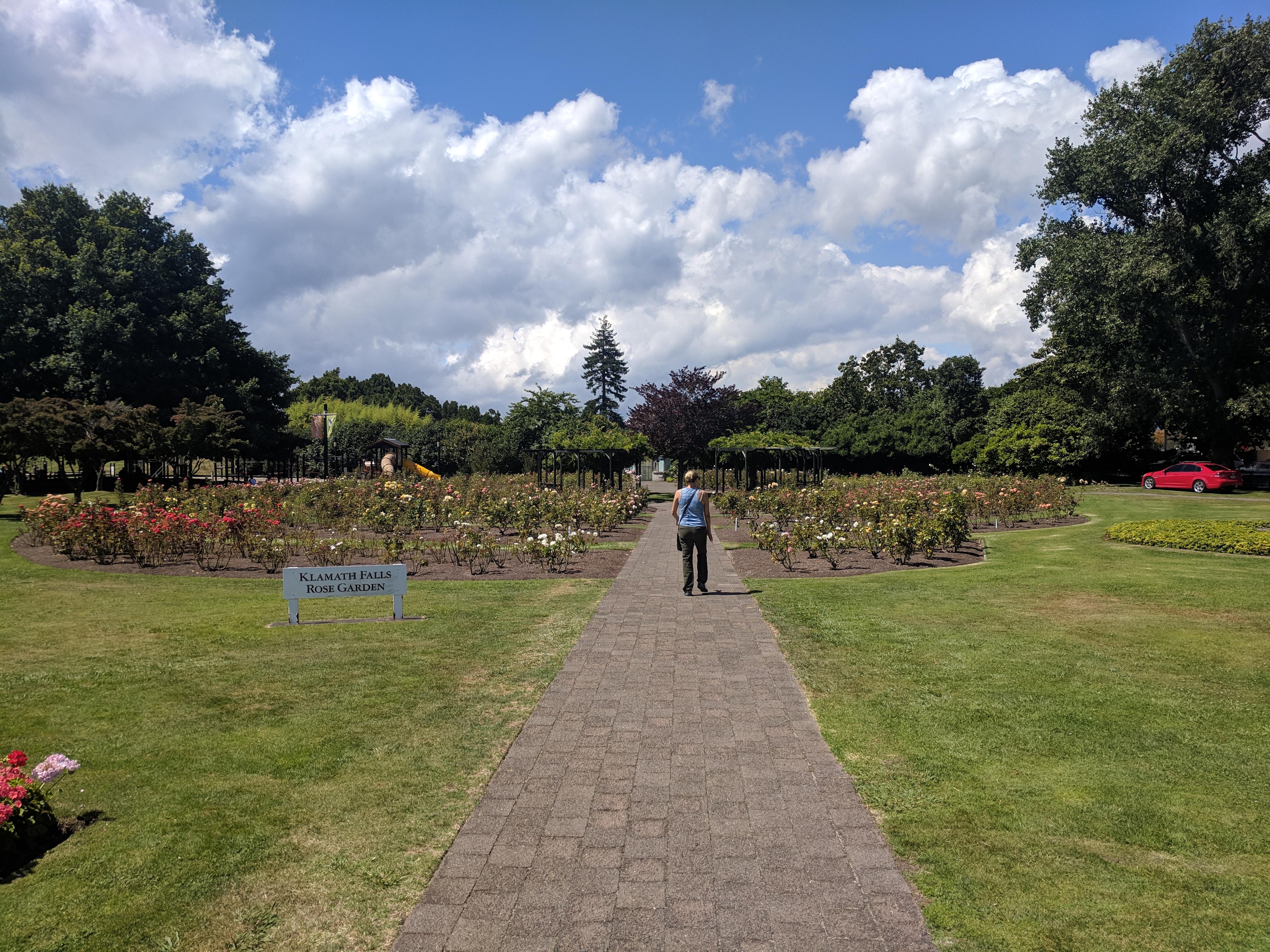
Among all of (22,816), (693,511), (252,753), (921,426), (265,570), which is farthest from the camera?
(921,426)

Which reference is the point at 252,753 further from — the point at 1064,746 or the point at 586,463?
the point at 586,463

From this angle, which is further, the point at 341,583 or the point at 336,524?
the point at 336,524

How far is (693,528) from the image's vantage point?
10.1 metres

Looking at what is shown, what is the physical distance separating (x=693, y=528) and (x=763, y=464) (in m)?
23.2

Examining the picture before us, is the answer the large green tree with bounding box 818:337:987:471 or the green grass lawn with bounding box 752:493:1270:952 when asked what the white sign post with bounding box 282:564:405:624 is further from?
the large green tree with bounding box 818:337:987:471

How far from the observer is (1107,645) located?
700 cm

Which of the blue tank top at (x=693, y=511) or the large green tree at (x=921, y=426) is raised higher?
the large green tree at (x=921, y=426)

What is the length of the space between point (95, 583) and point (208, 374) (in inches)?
1335

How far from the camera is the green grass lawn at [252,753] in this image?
3.10 m

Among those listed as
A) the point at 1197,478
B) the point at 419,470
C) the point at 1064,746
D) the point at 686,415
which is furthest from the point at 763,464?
the point at 1064,746

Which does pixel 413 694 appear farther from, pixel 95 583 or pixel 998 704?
pixel 95 583

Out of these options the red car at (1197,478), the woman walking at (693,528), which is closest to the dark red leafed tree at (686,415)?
the red car at (1197,478)

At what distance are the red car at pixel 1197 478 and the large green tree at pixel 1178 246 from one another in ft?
9.97

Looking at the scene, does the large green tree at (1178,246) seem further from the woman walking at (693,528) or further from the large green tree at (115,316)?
the large green tree at (115,316)
